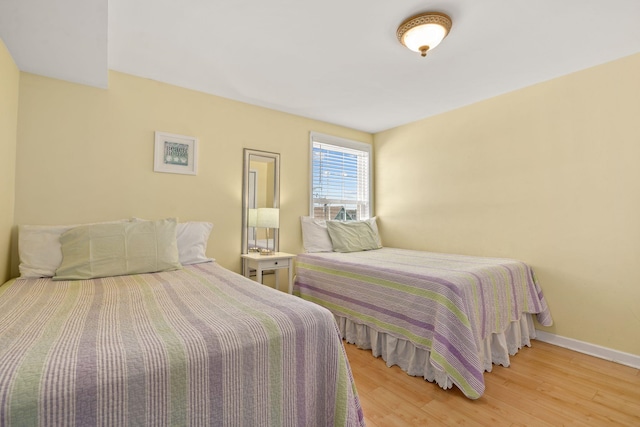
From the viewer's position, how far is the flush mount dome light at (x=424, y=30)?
176 centimetres

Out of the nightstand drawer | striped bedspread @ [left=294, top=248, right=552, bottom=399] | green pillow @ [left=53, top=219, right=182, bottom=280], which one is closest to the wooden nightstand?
the nightstand drawer

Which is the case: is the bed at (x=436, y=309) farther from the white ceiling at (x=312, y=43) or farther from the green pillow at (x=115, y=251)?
the white ceiling at (x=312, y=43)

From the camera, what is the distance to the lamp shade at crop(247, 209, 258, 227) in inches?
120

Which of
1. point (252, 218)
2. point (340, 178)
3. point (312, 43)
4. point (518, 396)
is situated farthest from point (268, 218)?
point (518, 396)

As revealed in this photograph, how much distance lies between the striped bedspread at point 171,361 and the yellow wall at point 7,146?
2.47 feet

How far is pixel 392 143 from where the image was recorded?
4.04 metres

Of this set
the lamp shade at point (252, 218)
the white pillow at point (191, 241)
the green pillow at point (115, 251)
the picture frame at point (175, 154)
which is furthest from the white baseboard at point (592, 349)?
the picture frame at point (175, 154)

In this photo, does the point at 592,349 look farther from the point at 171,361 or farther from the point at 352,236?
the point at 171,361

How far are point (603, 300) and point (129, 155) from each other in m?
4.05

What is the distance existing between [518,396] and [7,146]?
11.8 ft

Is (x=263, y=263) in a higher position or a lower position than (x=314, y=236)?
lower

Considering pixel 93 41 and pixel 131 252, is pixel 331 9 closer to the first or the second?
pixel 93 41

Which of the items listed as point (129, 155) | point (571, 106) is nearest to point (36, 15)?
point (129, 155)

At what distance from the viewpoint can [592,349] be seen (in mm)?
2375
